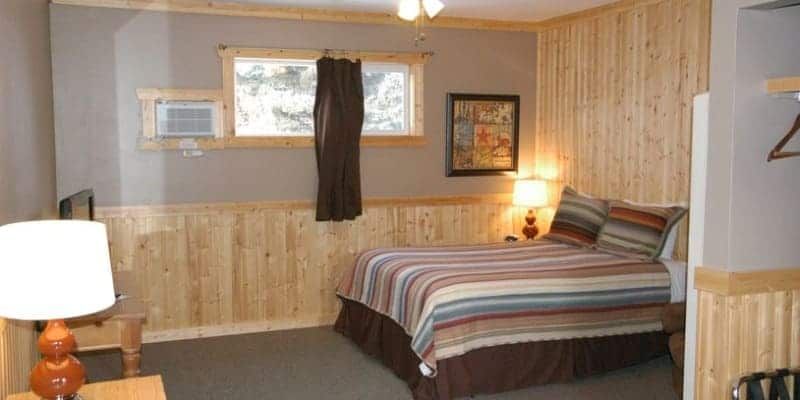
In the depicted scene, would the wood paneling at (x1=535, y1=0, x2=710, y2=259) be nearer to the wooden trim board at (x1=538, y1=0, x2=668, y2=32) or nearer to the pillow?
the wooden trim board at (x1=538, y1=0, x2=668, y2=32)

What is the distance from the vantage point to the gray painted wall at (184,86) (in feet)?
16.4

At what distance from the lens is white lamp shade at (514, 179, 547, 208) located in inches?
241

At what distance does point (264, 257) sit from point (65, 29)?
2113mm

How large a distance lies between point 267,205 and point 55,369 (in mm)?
3453

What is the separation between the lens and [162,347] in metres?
5.12

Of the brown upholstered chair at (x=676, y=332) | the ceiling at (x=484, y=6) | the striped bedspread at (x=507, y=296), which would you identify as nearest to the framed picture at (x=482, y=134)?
the ceiling at (x=484, y=6)

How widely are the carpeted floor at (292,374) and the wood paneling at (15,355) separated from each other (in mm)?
1139

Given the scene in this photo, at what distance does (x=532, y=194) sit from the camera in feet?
20.1

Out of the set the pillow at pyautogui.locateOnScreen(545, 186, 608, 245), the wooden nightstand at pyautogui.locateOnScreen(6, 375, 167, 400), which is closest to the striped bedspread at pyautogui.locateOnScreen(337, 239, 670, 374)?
the pillow at pyautogui.locateOnScreen(545, 186, 608, 245)

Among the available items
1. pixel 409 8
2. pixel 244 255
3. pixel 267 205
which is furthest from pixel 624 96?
pixel 244 255

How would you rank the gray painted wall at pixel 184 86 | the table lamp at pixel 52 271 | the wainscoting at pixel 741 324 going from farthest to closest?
the gray painted wall at pixel 184 86
the wainscoting at pixel 741 324
the table lamp at pixel 52 271

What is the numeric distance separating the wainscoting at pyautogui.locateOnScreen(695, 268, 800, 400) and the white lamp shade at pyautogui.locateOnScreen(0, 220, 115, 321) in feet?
6.87

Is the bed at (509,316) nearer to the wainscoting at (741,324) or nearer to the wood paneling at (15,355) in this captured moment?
the wainscoting at (741,324)

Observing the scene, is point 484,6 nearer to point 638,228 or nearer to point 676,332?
point 638,228
